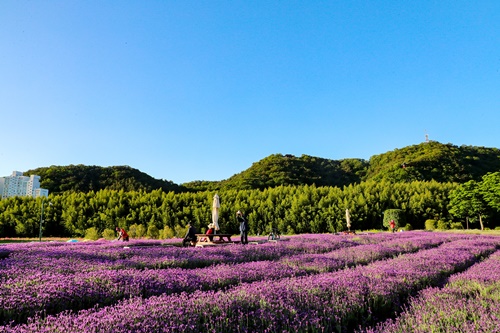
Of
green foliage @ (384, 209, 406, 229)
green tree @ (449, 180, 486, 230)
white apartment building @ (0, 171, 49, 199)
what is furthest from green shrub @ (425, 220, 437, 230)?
white apartment building @ (0, 171, 49, 199)

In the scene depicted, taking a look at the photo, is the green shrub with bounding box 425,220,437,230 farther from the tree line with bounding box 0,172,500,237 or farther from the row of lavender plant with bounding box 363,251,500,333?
the row of lavender plant with bounding box 363,251,500,333

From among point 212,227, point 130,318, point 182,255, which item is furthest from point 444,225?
point 130,318

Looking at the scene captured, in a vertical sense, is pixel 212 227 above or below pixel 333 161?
below

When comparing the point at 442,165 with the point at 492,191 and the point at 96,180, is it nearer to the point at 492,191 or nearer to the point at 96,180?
the point at 492,191

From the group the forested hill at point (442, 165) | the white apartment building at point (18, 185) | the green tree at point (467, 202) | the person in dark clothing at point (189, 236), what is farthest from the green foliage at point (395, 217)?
the white apartment building at point (18, 185)

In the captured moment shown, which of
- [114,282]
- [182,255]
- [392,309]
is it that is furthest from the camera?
[182,255]

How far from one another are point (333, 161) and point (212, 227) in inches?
2530

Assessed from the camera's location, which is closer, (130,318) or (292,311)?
(130,318)

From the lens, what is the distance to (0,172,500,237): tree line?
31.4 m

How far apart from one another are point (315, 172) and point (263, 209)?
35005mm

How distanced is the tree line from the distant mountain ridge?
53.1ft

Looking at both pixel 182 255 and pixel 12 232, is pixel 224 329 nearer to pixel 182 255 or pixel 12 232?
pixel 182 255

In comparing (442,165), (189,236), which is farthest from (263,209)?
(442,165)

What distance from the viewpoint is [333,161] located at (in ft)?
249
